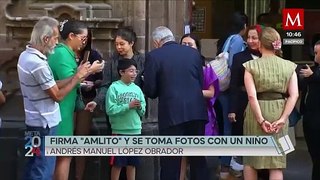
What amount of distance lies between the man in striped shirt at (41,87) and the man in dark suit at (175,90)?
2.59 feet

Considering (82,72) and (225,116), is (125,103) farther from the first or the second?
(225,116)

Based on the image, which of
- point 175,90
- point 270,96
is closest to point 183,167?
point 175,90

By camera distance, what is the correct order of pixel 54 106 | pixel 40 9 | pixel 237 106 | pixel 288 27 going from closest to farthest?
pixel 54 106
pixel 237 106
pixel 40 9
pixel 288 27

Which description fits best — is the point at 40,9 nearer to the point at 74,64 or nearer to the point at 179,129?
the point at 74,64

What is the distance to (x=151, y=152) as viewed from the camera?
271 inches

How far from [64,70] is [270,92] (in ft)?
6.23

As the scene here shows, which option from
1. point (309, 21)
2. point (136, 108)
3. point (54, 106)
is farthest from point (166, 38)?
point (309, 21)

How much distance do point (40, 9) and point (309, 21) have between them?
149 inches

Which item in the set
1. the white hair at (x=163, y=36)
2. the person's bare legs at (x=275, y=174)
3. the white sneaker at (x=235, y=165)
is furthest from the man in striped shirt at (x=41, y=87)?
the white sneaker at (x=235, y=165)

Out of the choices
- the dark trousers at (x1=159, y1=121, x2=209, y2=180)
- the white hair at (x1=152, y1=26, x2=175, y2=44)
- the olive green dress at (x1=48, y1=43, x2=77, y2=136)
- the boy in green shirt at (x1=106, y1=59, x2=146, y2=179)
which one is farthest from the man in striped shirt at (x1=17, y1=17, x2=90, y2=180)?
the dark trousers at (x1=159, y1=121, x2=209, y2=180)

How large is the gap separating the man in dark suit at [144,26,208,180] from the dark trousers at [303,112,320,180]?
110 cm

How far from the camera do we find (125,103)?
7371 millimetres

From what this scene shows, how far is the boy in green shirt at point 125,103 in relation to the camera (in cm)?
736

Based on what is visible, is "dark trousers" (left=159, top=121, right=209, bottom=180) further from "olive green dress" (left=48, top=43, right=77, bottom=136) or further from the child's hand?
"olive green dress" (left=48, top=43, right=77, bottom=136)
